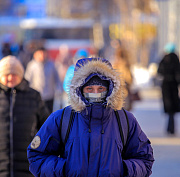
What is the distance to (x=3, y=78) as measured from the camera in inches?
199

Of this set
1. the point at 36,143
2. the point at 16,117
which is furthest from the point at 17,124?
the point at 36,143

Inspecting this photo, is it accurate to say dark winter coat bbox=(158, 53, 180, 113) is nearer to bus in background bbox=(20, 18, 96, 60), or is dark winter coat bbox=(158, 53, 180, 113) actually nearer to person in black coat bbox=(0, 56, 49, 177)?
person in black coat bbox=(0, 56, 49, 177)

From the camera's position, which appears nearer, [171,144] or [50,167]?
[50,167]

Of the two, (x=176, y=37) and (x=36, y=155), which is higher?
(x=176, y=37)

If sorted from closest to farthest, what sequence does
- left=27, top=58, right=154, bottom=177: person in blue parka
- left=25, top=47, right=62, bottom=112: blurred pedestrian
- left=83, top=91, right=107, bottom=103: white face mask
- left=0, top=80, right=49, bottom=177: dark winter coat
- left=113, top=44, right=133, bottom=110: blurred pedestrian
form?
left=27, top=58, right=154, bottom=177: person in blue parka < left=83, top=91, right=107, bottom=103: white face mask < left=0, top=80, right=49, bottom=177: dark winter coat < left=113, top=44, right=133, bottom=110: blurred pedestrian < left=25, top=47, right=62, bottom=112: blurred pedestrian

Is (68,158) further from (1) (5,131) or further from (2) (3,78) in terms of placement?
(2) (3,78)

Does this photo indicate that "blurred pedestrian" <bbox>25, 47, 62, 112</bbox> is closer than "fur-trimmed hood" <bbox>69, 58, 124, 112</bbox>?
No

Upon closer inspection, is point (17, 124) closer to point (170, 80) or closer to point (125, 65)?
point (125, 65)

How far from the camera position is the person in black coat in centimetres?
465

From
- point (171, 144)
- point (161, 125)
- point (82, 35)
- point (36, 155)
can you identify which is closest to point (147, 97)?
point (161, 125)

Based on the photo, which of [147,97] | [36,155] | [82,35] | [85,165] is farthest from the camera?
[82,35]

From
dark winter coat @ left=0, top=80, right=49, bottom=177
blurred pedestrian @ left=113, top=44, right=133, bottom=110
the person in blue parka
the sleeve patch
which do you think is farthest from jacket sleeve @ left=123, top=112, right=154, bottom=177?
blurred pedestrian @ left=113, top=44, right=133, bottom=110

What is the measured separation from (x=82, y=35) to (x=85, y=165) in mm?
47205

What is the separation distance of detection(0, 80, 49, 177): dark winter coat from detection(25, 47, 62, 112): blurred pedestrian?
4411 mm
